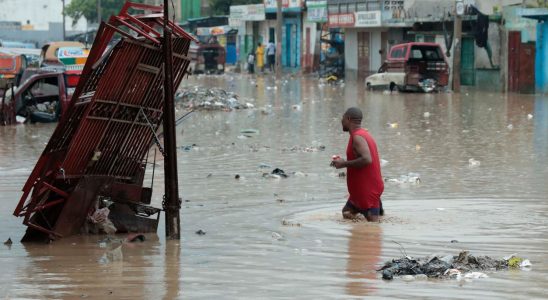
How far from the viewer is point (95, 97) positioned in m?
9.31

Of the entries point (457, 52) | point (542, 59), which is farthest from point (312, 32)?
point (542, 59)

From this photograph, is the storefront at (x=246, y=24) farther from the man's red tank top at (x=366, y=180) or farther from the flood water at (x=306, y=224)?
the man's red tank top at (x=366, y=180)

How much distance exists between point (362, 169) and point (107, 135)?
238 cm

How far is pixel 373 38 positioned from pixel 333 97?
48.5 feet

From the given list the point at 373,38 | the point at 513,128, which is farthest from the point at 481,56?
the point at 513,128

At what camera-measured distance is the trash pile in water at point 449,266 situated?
309 inches

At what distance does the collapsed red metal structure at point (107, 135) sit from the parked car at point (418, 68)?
26.1 metres

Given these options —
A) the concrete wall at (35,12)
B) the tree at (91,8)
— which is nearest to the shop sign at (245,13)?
the tree at (91,8)

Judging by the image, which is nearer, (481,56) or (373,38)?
(481,56)

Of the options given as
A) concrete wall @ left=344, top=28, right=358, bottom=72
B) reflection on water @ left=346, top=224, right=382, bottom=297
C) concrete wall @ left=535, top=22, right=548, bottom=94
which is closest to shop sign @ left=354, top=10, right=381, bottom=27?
concrete wall @ left=344, top=28, right=358, bottom=72

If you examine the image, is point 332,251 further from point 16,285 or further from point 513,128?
point 513,128

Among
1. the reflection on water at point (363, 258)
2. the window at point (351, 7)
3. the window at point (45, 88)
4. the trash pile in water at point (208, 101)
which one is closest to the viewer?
the reflection on water at point (363, 258)

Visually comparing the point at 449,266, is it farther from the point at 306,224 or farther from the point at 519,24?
the point at 519,24

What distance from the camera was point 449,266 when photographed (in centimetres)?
800
